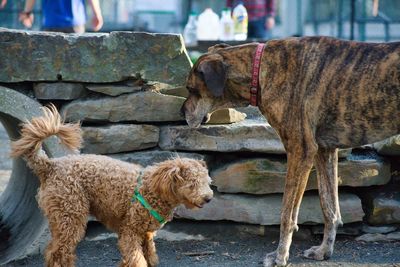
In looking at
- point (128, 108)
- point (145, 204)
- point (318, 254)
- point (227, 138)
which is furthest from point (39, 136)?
point (318, 254)

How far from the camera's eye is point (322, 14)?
18797 mm

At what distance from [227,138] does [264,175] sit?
0.40 m

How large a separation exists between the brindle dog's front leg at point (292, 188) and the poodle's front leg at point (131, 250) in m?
1.02

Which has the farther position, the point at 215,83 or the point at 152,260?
the point at 215,83

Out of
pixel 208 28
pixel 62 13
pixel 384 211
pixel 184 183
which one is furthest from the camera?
pixel 208 28

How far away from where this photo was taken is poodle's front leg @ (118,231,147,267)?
16.9 feet

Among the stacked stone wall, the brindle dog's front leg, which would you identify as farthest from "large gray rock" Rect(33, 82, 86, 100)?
the brindle dog's front leg

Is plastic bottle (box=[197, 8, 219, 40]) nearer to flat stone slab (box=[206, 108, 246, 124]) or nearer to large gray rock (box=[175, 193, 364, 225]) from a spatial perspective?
flat stone slab (box=[206, 108, 246, 124])

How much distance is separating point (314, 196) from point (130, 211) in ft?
5.86

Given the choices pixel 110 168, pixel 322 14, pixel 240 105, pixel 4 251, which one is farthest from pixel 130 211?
pixel 322 14

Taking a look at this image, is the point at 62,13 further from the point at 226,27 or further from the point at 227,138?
the point at 227,138

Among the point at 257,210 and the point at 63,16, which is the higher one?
the point at 63,16

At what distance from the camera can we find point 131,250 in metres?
5.18

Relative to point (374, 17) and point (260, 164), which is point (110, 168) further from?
point (374, 17)
